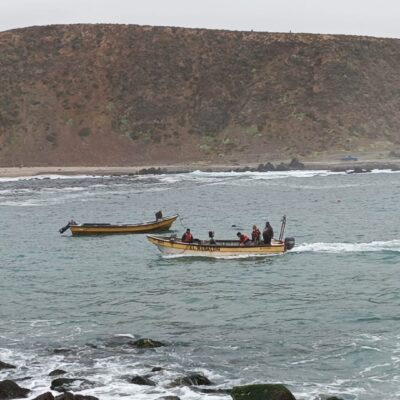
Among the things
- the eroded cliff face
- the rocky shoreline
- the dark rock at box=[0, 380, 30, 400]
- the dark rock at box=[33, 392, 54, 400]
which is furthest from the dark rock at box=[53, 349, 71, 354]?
the eroded cliff face

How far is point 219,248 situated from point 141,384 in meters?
18.6

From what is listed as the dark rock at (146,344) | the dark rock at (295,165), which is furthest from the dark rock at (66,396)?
the dark rock at (295,165)

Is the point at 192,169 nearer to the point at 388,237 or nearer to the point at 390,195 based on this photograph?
the point at 390,195

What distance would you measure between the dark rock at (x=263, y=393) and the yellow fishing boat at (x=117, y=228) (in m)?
32.9

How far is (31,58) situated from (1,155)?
29634 mm

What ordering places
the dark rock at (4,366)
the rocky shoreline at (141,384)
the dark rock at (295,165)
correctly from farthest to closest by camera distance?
1. the dark rock at (295,165)
2. the dark rock at (4,366)
3. the rocky shoreline at (141,384)

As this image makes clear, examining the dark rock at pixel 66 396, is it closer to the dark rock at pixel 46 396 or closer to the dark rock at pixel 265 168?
the dark rock at pixel 46 396

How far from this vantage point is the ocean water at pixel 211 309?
22.5 meters

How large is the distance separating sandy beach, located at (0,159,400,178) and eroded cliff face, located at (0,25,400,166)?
6.22 metres

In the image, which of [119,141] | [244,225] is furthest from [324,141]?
[244,225]

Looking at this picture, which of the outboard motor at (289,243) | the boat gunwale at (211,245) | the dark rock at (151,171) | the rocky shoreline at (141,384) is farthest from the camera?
the dark rock at (151,171)

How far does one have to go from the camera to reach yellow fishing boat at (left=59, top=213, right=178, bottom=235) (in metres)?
51.8

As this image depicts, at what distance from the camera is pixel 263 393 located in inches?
744

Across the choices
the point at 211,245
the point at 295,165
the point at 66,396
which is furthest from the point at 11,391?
the point at 295,165
